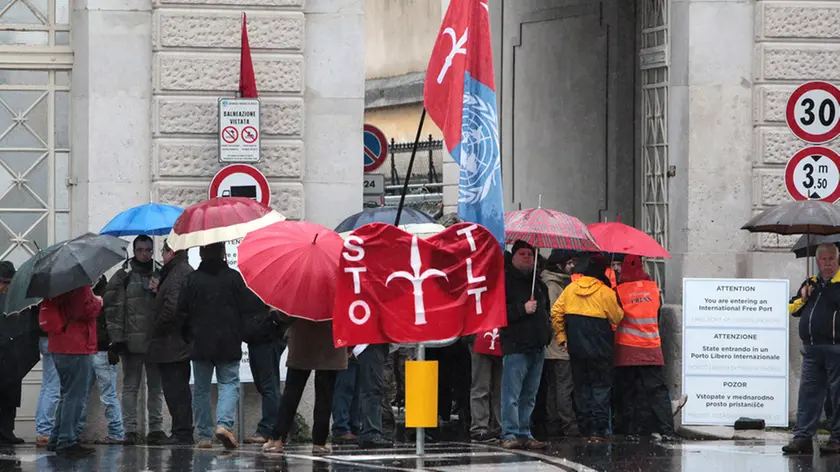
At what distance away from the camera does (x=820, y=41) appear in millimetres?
19000

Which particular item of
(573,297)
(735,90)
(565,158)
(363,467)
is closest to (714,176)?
(735,90)

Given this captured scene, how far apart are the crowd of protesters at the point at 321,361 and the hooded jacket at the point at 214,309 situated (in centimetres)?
1

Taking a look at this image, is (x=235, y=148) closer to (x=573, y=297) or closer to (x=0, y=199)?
(x=0, y=199)

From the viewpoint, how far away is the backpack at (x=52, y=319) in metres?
15.2

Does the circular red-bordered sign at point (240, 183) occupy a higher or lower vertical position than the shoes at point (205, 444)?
higher

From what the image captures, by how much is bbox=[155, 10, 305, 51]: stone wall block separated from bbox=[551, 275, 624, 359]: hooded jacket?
3935 mm

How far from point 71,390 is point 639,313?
18.6 ft

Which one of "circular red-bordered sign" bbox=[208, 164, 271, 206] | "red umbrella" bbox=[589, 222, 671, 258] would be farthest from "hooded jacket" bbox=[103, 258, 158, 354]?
"red umbrella" bbox=[589, 222, 671, 258]

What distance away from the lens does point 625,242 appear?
17359 millimetres

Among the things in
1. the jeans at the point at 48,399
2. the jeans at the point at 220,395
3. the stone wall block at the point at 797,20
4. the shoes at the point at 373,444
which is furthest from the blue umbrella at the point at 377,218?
the stone wall block at the point at 797,20

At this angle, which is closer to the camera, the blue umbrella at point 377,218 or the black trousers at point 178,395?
the black trousers at point 178,395

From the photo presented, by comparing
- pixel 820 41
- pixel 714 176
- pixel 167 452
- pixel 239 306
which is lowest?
pixel 167 452

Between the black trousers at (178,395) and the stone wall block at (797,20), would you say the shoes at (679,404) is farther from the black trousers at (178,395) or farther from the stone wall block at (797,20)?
the black trousers at (178,395)

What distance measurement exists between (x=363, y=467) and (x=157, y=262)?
181 inches
